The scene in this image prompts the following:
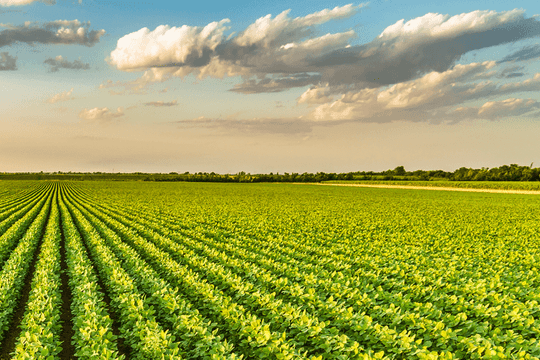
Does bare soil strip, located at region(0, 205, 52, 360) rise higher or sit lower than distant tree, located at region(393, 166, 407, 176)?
lower

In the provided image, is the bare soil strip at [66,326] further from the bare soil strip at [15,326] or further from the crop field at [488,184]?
the crop field at [488,184]

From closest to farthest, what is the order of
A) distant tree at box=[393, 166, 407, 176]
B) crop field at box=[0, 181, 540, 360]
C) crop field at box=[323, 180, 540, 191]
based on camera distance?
crop field at box=[0, 181, 540, 360], crop field at box=[323, 180, 540, 191], distant tree at box=[393, 166, 407, 176]

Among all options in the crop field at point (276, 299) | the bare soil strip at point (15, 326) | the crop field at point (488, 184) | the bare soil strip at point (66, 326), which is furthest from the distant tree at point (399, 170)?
the bare soil strip at point (15, 326)

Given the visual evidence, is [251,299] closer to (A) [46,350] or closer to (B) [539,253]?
(A) [46,350]

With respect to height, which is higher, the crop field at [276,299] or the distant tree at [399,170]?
the distant tree at [399,170]

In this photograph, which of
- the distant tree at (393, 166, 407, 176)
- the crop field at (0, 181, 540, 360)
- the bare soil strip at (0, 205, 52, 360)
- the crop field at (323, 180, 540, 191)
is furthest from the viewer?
the distant tree at (393, 166, 407, 176)

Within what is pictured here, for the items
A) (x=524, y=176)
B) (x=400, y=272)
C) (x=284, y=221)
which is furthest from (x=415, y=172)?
(x=400, y=272)

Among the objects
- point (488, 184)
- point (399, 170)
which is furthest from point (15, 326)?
point (399, 170)

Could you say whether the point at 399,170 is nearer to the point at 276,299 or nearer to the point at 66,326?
the point at 276,299

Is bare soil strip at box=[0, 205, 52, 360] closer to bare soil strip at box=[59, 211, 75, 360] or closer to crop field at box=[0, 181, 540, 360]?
crop field at box=[0, 181, 540, 360]

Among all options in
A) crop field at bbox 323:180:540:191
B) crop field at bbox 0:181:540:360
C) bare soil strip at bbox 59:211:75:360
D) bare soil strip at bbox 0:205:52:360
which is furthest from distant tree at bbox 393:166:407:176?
bare soil strip at bbox 0:205:52:360

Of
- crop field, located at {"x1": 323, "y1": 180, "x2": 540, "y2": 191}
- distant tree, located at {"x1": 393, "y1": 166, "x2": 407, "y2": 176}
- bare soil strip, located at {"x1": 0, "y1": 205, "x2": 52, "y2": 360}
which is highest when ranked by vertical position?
distant tree, located at {"x1": 393, "y1": 166, "x2": 407, "y2": 176}

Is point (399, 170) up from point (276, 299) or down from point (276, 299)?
up

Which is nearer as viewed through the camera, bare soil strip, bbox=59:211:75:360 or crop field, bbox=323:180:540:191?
bare soil strip, bbox=59:211:75:360
